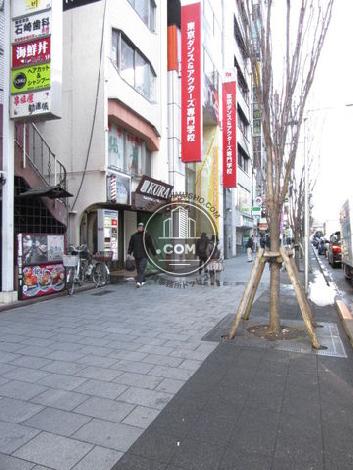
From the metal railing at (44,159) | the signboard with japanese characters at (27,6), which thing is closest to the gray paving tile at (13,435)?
the signboard with japanese characters at (27,6)

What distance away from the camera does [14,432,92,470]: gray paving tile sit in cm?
294

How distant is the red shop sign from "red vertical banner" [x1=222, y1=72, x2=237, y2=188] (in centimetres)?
1641

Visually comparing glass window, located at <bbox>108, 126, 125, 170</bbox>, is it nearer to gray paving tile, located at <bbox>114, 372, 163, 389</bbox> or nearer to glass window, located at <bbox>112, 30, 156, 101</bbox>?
glass window, located at <bbox>112, 30, 156, 101</bbox>

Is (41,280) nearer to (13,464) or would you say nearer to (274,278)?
(274,278)

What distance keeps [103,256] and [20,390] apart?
8.02 m

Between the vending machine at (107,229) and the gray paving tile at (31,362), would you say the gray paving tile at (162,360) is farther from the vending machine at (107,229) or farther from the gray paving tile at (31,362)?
the vending machine at (107,229)

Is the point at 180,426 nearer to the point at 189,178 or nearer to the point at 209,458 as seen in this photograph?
the point at 209,458

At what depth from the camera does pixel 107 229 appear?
12.9 m

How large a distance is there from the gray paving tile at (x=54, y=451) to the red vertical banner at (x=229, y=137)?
21.7 m

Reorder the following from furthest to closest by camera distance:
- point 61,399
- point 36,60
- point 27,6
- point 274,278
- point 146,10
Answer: point 146,10, point 27,6, point 36,60, point 274,278, point 61,399

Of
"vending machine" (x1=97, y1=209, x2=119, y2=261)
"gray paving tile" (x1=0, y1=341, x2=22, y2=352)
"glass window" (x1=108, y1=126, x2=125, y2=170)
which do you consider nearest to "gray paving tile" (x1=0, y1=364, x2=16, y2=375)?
"gray paving tile" (x1=0, y1=341, x2=22, y2=352)

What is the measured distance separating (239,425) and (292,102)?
4.97 meters

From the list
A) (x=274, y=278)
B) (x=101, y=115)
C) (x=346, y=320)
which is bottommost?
(x=346, y=320)
